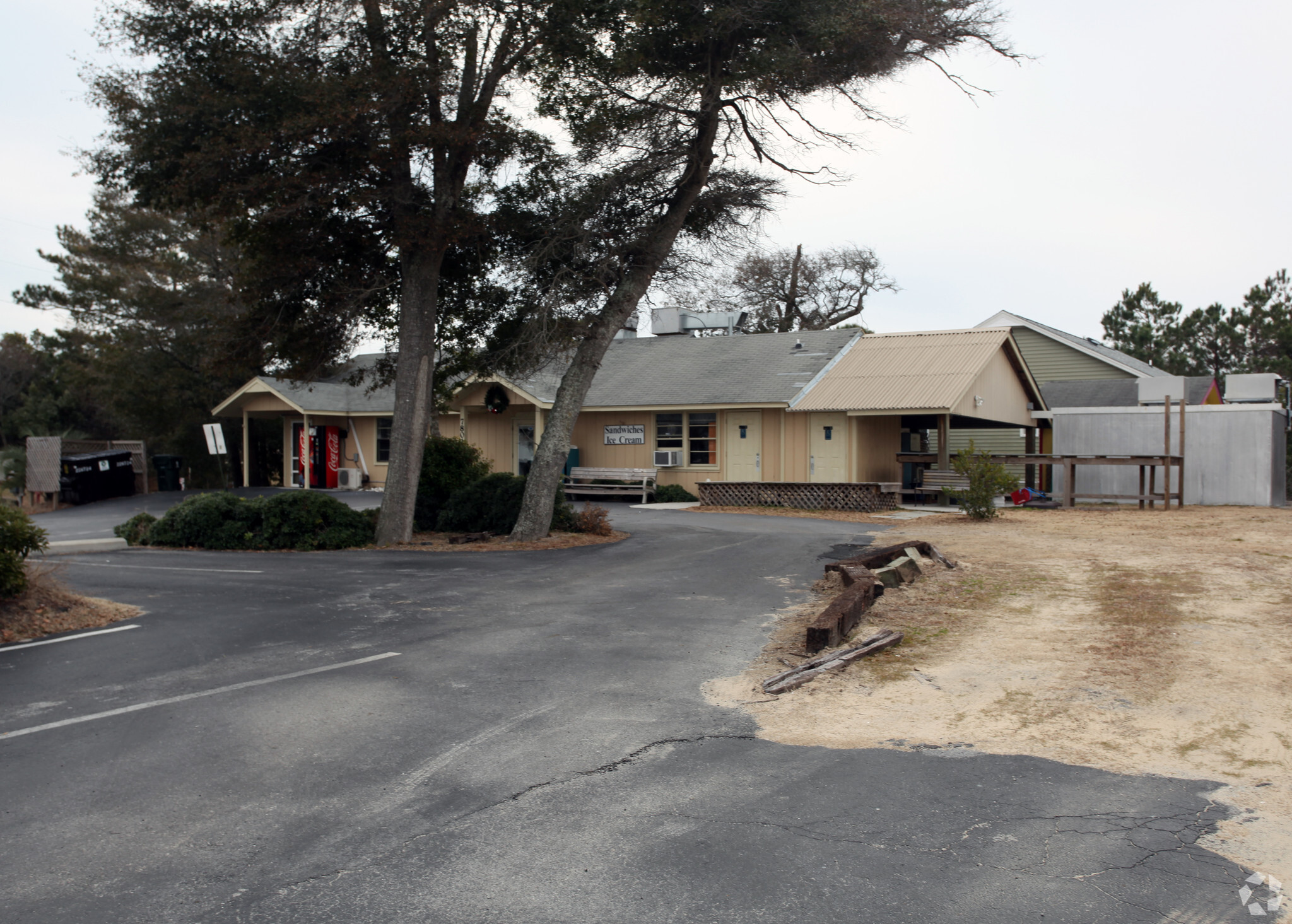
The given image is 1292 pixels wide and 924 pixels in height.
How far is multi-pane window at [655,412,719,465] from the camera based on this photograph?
26359 millimetres

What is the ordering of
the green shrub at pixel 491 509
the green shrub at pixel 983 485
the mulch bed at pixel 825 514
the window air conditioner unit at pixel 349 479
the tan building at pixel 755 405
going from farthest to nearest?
the window air conditioner unit at pixel 349 479 < the tan building at pixel 755 405 < the mulch bed at pixel 825 514 < the green shrub at pixel 983 485 < the green shrub at pixel 491 509

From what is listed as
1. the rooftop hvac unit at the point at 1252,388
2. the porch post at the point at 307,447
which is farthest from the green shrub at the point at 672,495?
the rooftop hvac unit at the point at 1252,388

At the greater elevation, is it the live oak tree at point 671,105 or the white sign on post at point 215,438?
the live oak tree at point 671,105

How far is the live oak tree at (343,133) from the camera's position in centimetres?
1359

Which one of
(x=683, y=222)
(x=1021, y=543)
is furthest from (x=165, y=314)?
(x=1021, y=543)

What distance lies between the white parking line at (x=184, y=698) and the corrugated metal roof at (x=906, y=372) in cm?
1770

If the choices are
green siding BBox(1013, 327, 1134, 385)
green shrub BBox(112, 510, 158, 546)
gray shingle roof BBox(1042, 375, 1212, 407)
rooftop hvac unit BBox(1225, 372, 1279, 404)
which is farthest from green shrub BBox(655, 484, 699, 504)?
rooftop hvac unit BBox(1225, 372, 1279, 404)

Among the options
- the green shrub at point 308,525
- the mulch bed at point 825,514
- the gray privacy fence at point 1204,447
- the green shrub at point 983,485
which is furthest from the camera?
the gray privacy fence at point 1204,447

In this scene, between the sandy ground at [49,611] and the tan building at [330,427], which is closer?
the sandy ground at [49,611]

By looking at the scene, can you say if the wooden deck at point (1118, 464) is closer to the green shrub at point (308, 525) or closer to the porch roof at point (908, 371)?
the porch roof at point (908, 371)

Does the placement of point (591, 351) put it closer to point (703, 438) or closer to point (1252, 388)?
point (703, 438)

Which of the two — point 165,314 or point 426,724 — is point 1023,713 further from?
point 165,314

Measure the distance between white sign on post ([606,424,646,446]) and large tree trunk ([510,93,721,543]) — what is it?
419 inches

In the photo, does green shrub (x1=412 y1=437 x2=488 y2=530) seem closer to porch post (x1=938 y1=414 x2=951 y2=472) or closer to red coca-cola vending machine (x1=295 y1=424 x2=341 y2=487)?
porch post (x1=938 y1=414 x2=951 y2=472)
